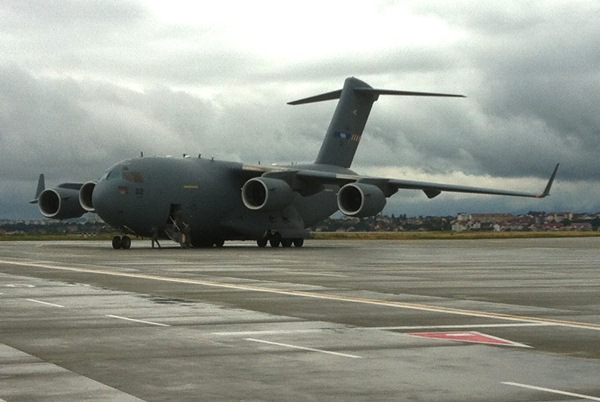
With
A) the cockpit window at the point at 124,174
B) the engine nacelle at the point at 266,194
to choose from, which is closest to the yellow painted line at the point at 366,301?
the cockpit window at the point at 124,174

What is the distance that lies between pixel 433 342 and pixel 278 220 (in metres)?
46.3

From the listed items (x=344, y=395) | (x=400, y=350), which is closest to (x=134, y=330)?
(x=400, y=350)

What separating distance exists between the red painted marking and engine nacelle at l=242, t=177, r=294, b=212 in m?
40.9

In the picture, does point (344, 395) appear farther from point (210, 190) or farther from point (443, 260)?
point (210, 190)

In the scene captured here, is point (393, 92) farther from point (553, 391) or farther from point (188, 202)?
point (553, 391)

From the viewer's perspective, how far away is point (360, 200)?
55.2 metres

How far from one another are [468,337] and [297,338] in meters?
2.25

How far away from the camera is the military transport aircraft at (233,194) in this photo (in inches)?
2090

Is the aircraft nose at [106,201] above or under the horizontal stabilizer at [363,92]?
under

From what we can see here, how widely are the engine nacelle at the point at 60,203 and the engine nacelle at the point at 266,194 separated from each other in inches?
412

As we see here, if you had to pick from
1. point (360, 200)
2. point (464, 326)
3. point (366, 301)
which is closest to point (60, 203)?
point (360, 200)

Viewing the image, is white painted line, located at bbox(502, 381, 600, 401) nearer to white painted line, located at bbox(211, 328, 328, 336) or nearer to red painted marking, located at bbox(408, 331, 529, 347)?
red painted marking, located at bbox(408, 331, 529, 347)

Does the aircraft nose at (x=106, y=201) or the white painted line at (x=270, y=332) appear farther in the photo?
the aircraft nose at (x=106, y=201)

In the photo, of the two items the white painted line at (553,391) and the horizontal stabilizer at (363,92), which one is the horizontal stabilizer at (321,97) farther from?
the white painted line at (553,391)
